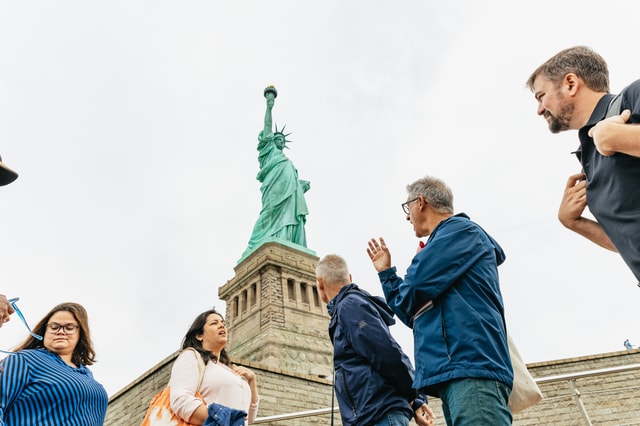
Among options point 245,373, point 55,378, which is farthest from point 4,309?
point 245,373

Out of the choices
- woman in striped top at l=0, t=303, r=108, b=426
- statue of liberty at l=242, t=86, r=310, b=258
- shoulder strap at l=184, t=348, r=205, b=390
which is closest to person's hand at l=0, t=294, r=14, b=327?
woman in striped top at l=0, t=303, r=108, b=426

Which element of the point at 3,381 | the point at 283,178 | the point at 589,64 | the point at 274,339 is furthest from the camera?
the point at 283,178

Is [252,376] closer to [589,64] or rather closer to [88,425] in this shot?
[88,425]

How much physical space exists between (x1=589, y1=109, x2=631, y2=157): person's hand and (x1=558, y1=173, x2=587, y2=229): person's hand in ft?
1.32

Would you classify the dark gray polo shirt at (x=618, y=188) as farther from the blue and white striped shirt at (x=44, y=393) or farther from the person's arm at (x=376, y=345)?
the blue and white striped shirt at (x=44, y=393)

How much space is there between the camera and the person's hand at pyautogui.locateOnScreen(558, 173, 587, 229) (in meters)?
2.04

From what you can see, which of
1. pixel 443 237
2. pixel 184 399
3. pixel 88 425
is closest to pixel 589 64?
pixel 443 237

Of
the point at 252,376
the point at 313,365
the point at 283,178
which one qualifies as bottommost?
the point at 252,376

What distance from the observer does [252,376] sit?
3.22 metres

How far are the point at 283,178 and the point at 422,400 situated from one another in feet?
76.1

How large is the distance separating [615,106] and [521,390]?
131 cm

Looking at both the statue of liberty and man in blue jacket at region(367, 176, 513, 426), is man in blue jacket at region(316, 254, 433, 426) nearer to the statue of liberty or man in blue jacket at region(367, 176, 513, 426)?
man in blue jacket at region(367, 176, 513, 426)

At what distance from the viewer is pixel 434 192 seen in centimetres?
275

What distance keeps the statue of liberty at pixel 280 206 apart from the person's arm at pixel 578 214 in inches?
884
